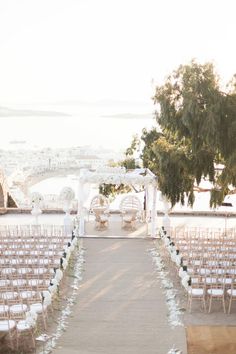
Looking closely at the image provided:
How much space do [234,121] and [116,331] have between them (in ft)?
19.3

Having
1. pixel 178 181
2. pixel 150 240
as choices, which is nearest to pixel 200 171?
pixel 178 181

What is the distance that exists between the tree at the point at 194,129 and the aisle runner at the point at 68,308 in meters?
3.36

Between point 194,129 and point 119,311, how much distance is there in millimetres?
4941

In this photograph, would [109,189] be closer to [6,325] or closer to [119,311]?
[119,311]

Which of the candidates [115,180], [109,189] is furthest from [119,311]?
[109,189]

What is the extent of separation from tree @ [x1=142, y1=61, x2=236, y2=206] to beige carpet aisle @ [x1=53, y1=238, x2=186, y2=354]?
8.90 ft

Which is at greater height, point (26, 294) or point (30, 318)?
point (26, 294)

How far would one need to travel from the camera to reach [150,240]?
17.0 metres

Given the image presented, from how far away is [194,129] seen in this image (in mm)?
12445

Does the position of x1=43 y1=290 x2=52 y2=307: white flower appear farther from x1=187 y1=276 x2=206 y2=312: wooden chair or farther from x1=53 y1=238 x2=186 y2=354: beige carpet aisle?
x1=187 y1=276 x2=206 y2=312: wooden chair

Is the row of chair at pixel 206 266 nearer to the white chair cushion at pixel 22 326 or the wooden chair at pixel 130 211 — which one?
the wooden chair at pixel 130 211

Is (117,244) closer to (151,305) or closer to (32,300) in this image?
(151,305)

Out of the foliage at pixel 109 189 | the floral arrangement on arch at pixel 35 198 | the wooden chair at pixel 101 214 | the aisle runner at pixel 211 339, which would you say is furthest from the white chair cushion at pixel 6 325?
the foliage at pixel 109 189

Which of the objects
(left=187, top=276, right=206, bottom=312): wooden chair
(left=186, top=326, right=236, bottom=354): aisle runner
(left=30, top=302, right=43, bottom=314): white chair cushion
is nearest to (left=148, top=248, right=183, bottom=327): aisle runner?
(left=187, top=276, right=206, bottom=312): wooden chair
